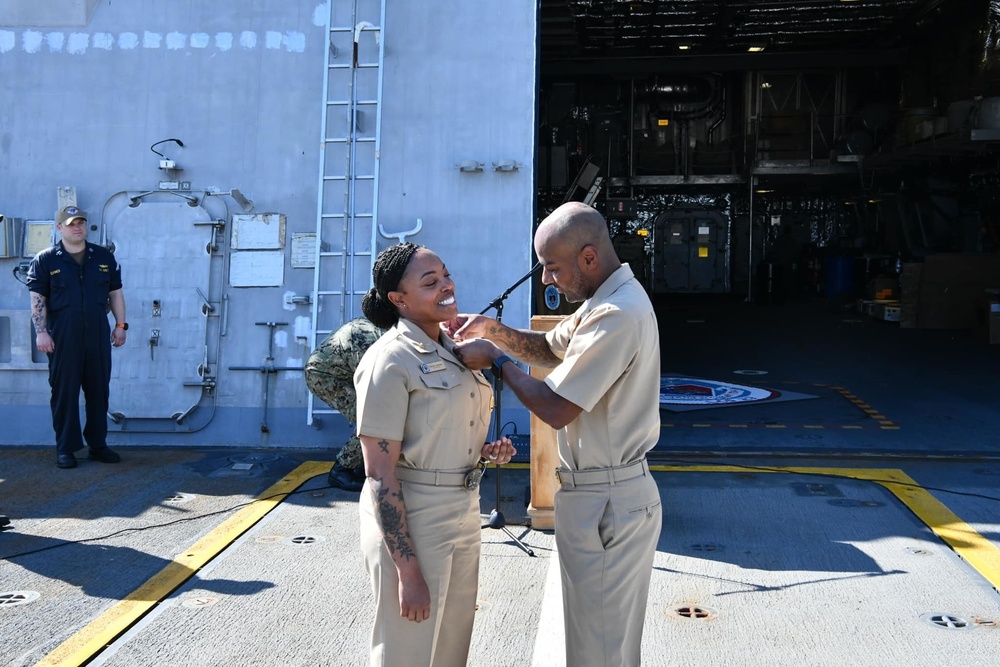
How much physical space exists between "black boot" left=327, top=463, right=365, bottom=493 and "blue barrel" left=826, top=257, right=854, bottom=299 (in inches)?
754

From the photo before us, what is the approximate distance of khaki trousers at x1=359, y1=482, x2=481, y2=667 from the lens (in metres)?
2.82

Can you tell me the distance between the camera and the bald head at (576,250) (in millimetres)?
3031

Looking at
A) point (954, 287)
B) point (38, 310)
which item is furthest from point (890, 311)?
point (38, 310)

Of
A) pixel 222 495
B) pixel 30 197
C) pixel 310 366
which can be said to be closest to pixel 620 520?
pixel 310 366

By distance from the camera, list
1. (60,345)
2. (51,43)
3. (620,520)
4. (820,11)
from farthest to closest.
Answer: (820,11) → (51,43) → (60,345) → (620,520)

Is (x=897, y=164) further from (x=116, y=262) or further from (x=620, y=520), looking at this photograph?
(x=620, y=520)

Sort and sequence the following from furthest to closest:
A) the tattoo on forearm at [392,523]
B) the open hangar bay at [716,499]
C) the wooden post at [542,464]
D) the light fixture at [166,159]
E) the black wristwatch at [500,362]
A: the light fixture at [166,159] → the wooden post at [542,464] → the open hangar bay at [716,499] → the black wristwatch at [500,362] → the tattoo on forearm at [392,523]

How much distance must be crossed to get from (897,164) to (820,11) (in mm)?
4095

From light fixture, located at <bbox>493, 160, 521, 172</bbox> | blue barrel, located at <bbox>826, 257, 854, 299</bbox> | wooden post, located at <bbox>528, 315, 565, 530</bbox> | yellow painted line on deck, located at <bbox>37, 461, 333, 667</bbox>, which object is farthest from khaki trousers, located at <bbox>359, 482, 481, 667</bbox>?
blue barrel, located at <bbox>826, 257, 854, 299</bbox>

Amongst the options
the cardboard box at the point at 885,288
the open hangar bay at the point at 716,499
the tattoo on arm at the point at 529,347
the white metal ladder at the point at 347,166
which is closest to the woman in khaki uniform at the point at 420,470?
the tattoo on arm at the point at 529,347

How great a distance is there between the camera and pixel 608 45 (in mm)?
21031

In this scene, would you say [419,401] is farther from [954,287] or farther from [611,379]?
[954,287]

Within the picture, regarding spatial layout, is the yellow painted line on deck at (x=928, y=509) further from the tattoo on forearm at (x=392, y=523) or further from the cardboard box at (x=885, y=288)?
the cardboard box at (x=885, y=288)

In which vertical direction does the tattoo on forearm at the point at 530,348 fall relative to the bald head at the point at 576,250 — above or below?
below
